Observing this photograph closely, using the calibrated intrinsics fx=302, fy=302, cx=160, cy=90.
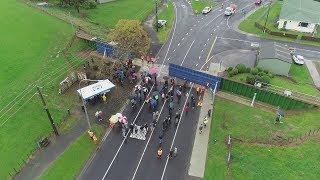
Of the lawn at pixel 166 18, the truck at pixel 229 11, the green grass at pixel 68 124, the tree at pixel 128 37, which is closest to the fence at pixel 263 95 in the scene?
the tree at pixel 128 37

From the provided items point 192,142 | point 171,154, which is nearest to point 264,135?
point 192,142

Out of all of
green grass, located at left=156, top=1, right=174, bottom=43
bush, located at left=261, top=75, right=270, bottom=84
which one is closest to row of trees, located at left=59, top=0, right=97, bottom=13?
green grass, located at left=156, top=1, right=174, bottom=43

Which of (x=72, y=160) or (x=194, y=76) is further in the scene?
(x=194, y=76)

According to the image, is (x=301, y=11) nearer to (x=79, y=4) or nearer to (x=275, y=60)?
(x=275, y=60)

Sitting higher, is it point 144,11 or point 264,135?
point 144,11

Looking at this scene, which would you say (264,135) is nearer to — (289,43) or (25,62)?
(289,43)

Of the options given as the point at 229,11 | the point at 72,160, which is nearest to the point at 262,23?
the point at 229,11

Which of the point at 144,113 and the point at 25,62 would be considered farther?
the point at 25,62

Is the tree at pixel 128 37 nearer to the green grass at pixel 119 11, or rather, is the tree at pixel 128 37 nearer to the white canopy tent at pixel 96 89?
the white canopy tent at pixel 96 89
